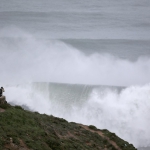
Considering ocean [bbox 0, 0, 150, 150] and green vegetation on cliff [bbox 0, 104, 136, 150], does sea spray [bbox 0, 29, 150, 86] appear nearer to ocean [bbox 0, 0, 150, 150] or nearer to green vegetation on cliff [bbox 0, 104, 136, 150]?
ocean [bbox 0, 0, 150, 150]

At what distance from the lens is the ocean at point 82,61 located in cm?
3744

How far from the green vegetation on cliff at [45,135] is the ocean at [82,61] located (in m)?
8.50

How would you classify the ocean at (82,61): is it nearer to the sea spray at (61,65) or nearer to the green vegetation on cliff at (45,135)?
the sea spray at (61,65)

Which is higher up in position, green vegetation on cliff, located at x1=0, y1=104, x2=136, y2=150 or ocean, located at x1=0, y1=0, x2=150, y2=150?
ocean, located at x1=0, y1=0, x2=150, y2=150

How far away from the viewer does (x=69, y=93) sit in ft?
136

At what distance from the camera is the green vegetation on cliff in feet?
63.0

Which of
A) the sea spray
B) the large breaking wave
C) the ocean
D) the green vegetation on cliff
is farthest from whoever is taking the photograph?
the sea spray

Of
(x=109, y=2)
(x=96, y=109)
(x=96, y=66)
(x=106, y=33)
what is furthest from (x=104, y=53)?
(x=109, y=2)

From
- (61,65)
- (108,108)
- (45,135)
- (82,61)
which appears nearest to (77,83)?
(61,65)

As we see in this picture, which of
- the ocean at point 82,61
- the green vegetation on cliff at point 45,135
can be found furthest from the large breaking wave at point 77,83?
the green vegetation on cliff at point 45,135

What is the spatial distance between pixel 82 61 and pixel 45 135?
32740mm

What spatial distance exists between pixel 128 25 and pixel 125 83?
25746 millimetres

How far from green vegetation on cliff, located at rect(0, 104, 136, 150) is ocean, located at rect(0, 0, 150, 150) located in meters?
8.50

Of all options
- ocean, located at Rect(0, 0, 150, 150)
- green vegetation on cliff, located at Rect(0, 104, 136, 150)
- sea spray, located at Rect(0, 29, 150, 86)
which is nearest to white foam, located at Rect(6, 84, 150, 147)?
ocean, located at Rect(0, 0, 150, 150)
